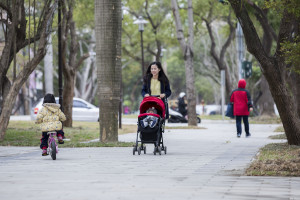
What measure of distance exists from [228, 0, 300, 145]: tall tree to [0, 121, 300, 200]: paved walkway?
1338mm

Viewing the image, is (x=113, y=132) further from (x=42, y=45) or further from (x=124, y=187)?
(x=124, y=187)

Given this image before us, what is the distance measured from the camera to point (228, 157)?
1269 cm

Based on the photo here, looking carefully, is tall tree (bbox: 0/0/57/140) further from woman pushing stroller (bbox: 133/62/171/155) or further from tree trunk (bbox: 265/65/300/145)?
tree trunk (bbox: 265/65/300/145)

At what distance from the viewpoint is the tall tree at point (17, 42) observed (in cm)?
1848

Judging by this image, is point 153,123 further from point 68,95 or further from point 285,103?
point 68,95

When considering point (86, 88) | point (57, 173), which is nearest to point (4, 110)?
point (57, 173)

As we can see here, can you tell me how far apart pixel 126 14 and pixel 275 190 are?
151 ft

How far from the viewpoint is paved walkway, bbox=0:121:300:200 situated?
761cm

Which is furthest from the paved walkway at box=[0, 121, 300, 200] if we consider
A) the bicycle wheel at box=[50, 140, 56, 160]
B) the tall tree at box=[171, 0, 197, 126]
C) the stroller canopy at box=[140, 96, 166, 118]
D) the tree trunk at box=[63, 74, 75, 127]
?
the tall tree at box=[171, 0, 197, 126]

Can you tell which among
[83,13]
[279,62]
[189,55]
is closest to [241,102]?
[279,62]

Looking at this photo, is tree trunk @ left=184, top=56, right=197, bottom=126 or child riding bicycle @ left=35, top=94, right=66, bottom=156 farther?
tree trunk @ left=184, top=56, right=197, bottom=126

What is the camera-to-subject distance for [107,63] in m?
16.7

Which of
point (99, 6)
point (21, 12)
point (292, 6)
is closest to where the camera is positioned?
point (292, 6)

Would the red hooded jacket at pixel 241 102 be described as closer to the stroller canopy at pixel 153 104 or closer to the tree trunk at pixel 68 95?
the stroller canopy at pixel 153 104
